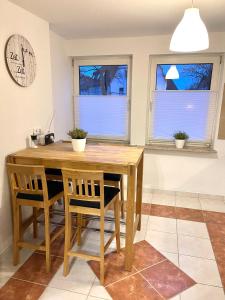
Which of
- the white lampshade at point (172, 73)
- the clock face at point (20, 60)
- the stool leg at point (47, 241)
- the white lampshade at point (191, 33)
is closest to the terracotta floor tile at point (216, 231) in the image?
the stool leg at point (47, 241)

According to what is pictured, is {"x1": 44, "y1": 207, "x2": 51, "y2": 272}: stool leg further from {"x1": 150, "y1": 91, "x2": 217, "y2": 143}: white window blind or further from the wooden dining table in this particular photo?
{"x1": 150, "y1": 91, "x2": 217, "y2": 143}: white window blind

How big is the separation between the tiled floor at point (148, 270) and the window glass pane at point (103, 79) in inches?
A: 81.9

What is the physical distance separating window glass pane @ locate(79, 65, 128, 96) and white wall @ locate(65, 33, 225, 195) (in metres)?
0.26

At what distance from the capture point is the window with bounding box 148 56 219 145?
3.31 m

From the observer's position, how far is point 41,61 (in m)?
2.72

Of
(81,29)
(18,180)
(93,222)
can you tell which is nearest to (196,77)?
(81,29)

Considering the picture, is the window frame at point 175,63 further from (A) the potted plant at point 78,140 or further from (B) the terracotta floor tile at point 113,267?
(B) the terracotta floor tile at point 113,267

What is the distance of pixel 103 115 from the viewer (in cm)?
383

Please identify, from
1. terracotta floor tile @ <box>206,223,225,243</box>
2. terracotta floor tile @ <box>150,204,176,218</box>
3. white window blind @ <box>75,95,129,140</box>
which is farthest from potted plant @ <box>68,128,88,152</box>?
terracotta floor tile @ <box>206,223,225,243</box>

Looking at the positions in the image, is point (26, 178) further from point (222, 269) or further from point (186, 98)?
point (186, 98)

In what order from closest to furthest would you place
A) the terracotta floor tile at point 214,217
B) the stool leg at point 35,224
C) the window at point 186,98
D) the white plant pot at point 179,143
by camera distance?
the stool leg at point 35,224 → the terracotta floor tile at point 214,217 → the window at point 186,98 → the white plant pot at point 179,143

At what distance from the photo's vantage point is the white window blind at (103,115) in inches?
147

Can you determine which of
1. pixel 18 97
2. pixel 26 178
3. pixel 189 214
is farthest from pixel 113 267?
pixel 18 97

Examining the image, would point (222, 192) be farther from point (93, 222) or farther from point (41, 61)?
point (41, 61)
